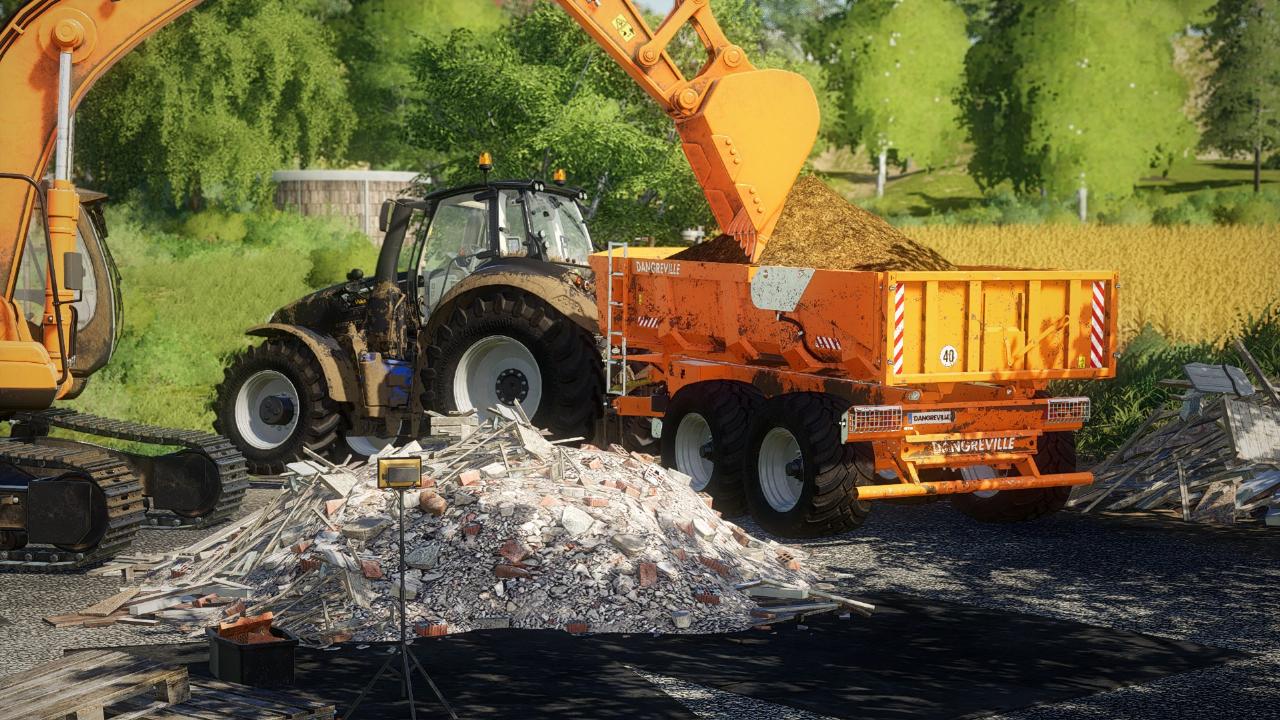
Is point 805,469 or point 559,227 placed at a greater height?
point 559,227

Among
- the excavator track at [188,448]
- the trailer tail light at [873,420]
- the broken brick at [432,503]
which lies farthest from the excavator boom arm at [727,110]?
the excavator track at [188,448]

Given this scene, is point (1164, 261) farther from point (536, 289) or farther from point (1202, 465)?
point (536, 289)

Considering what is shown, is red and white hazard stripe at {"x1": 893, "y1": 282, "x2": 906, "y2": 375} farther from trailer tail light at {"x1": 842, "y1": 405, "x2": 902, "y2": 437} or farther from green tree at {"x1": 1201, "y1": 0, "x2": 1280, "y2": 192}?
green tree at {"x1": 1201, "y1": 0, "x2": 1280, "y2": 192}

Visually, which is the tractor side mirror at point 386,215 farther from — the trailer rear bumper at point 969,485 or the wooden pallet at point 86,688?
the wooden pallet at point 86,688

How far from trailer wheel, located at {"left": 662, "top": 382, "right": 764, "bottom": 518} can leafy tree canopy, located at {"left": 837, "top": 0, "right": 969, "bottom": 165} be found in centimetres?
4906

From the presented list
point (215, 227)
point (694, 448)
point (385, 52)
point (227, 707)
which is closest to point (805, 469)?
point (694, 448)

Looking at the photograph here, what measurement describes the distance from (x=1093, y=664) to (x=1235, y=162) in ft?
241

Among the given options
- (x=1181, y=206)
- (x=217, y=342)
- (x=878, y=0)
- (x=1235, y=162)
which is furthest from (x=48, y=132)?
(x=1235, y=162)

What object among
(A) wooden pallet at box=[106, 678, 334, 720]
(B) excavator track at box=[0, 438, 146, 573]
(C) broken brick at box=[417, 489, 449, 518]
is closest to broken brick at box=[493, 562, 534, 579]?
(C) broken brick at box=[417, 489, 449, 518]

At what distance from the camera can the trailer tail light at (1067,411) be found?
38.0 feet

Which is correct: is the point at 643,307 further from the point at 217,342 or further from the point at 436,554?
the point at 217,342

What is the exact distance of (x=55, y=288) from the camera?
950 centimetres

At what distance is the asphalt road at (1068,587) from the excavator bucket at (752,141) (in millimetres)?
2520

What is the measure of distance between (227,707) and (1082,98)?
49.9 meters
